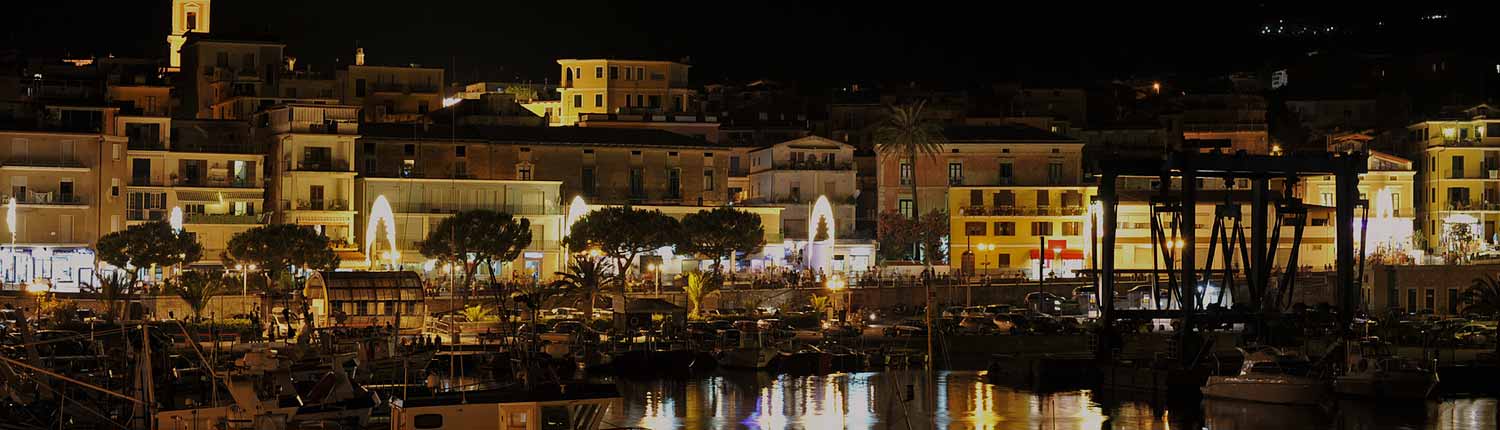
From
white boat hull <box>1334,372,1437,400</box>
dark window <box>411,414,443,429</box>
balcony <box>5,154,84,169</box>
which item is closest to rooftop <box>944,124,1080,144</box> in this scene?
balcony <box>5,154,84,169</box>

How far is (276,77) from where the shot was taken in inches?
5217

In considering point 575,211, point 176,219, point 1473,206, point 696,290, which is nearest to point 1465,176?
point 1473,206

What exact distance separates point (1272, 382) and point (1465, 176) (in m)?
58.4

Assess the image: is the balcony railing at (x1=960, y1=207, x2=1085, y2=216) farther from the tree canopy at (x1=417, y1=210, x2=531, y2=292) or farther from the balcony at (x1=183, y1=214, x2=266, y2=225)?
the balcony at (x1=183, y1=214, x2=266, y2=225)

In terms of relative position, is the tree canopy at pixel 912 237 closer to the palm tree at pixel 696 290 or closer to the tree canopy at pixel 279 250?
the palm tree at pixel 696 290

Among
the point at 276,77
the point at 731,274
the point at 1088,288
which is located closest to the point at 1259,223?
the point at 1088,288

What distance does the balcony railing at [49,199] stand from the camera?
100825mm

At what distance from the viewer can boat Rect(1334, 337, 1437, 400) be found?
68250mm

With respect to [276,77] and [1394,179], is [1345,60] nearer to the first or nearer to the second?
[1394,179]

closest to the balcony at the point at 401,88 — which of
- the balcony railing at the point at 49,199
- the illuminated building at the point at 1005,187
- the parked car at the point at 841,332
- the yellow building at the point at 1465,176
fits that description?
the illuminated building at the point at 1005,187

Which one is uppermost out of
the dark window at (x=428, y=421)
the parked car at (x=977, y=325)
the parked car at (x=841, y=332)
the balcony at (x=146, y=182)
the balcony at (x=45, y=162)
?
the balcony at (x=45, y=162)

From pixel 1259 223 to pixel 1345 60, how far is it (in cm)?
9838

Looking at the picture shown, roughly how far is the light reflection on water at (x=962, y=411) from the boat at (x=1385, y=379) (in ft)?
3.00

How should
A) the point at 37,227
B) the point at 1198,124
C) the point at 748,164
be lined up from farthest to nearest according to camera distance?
the point at 1198,124 → the point at 748,164 → the point at 37,227
